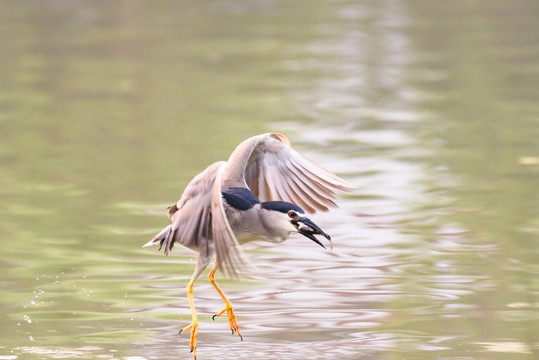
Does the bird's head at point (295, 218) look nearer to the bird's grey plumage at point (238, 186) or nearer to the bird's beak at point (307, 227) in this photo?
the bird's beak at point (307, 227)

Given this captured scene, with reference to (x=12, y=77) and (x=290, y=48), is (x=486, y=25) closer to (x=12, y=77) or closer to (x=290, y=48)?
(x=290, y=48)

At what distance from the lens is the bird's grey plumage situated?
643cm

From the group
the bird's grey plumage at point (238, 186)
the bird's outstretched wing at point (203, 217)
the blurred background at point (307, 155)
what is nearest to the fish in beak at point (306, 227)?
the bird's grey plumage at point (238, 186)

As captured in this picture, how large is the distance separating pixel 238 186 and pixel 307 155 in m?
5.82

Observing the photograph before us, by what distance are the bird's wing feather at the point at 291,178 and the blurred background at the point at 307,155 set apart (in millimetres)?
798

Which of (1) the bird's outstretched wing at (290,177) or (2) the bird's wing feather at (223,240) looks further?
(1) the bird's outstretched wing at (290,177)

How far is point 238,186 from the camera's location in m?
7.29

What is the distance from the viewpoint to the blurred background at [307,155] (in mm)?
7520

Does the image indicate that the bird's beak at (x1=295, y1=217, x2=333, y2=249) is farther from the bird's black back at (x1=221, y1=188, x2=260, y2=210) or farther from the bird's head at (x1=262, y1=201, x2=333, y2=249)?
→ the bird's black back at (x1=221, y1=188, x2=260, y2=210)

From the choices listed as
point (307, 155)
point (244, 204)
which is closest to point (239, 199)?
point (244, 204)

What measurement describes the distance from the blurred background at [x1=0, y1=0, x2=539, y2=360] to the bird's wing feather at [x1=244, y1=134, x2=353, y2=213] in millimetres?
798

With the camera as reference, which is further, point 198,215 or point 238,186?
point 238,186

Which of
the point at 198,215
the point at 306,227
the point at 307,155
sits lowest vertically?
the point at 307,155

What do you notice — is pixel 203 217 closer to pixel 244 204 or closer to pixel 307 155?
pixel 244 204
